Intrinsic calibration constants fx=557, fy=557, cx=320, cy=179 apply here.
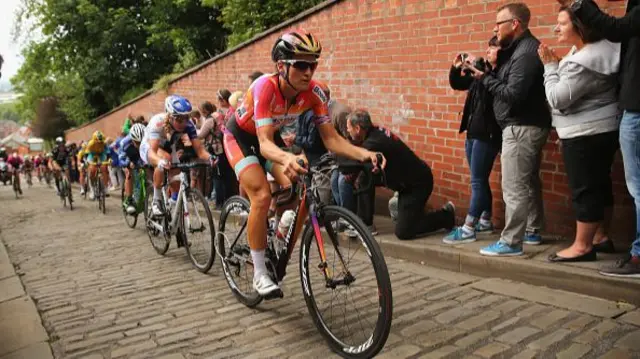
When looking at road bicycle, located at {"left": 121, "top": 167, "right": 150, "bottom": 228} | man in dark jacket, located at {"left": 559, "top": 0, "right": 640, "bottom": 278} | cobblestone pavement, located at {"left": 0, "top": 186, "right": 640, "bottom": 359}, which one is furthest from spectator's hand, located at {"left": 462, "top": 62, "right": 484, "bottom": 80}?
road bicycle, located at {"left": 121, "top": 167, "right": 150, "bottom": 228}

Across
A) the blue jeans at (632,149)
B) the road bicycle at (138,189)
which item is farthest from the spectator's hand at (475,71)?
the road bicycle at (138,189)

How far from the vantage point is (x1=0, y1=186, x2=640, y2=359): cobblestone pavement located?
352 centimetres

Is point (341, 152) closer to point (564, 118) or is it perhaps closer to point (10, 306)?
point (564, 118)

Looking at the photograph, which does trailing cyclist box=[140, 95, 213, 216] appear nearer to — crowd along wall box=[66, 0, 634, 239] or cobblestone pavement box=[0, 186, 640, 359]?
cobblestone pavement box=[0, 186, 640, 359]

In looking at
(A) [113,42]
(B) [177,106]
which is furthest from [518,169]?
(A) [113,42]

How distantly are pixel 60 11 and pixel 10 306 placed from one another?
2562 centimetres

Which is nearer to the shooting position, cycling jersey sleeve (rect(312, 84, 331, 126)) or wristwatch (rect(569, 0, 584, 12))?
wristwatch (rect(569, 0, 584, 12))

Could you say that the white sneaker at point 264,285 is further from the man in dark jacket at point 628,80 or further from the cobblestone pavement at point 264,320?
the man in dark jacket at point 628,80

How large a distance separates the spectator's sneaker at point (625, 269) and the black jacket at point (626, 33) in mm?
1100

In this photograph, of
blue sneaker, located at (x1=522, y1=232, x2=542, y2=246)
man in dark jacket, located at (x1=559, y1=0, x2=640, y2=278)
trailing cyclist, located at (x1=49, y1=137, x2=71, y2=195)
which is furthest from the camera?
trailing cyclist, located at (x1=49, y1=137, x2=71, y2=195)

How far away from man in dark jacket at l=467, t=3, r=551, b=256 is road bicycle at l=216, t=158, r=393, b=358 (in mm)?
1753

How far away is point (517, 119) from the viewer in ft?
16.1

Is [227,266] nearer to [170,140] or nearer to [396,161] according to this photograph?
[396,161]

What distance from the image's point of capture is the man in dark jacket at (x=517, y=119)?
4805mm
